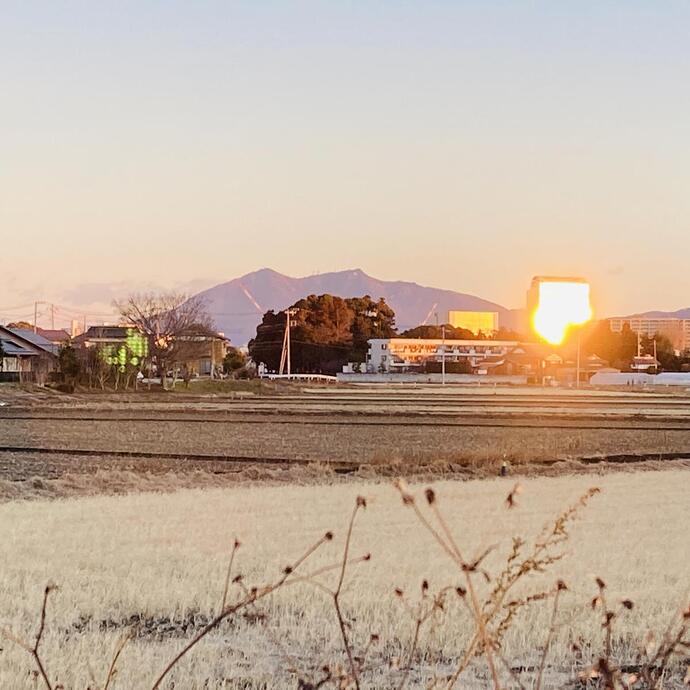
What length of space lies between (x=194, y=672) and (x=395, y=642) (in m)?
1.27

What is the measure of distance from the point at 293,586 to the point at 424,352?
99734 millimetres

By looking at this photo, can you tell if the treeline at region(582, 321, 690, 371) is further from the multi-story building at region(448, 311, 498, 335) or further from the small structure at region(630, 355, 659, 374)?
the multi-story building at region(448, 311, 498, 335)

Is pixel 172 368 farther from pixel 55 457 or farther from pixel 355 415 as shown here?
pixel 55 457

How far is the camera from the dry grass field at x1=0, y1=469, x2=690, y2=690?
219 inches

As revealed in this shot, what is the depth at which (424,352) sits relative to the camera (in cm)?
10738

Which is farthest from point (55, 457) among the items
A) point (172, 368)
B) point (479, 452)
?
point (172, 368)

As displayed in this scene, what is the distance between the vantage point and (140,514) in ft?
39.2

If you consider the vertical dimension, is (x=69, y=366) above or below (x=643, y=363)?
below

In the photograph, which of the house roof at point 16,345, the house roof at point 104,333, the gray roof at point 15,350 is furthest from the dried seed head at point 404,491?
the house roof at point 104,333

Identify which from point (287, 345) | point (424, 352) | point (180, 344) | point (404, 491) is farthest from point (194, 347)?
point (404, 491)

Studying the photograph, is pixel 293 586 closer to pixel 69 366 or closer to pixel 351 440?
pixel 351 440

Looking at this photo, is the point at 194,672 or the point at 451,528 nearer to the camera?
the point at 194,672

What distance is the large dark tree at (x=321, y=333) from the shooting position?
9525 cm

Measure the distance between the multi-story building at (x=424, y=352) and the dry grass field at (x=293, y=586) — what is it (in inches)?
3120
